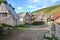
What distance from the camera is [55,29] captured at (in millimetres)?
27391

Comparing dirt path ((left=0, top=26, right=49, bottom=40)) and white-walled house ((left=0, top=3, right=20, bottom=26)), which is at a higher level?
white-walled house ((left=0, top=3, right=20, bottom=26))

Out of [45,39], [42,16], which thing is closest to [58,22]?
[45,39]

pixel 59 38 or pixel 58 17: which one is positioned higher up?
pixel 58 17

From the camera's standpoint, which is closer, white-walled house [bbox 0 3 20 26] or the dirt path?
the dirt path

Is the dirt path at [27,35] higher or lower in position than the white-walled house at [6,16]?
lower

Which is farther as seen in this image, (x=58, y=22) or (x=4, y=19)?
(x=4, y=19)

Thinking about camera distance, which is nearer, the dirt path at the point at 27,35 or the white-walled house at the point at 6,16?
the dirt path at the point at 27,35

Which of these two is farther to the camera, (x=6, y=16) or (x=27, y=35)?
(x=6, y=16)

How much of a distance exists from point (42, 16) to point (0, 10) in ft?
195

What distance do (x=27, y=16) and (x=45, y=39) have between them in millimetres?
79097

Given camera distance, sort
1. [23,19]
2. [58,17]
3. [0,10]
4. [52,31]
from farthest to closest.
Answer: [23,19] → [0,10] → [52,31] → [58,17]

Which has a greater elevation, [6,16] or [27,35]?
[6,16]

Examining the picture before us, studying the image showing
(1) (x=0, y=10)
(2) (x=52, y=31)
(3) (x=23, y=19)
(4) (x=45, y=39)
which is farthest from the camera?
(3) (x=23, y=19)

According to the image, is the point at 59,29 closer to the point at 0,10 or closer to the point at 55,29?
the point at 55,29
